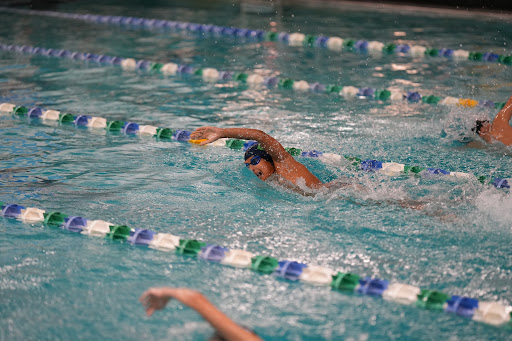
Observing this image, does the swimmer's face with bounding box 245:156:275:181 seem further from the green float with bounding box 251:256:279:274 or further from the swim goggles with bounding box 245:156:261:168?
the green float with bounding box 251:256:279:274

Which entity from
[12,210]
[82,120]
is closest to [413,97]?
[82,120]

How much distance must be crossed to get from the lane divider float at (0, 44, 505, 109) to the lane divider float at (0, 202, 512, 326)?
11.6ft

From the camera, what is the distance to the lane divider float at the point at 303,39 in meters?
8.02

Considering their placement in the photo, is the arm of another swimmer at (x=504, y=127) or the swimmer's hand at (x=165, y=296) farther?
the arm of another swimmer at (x=504, y=127)

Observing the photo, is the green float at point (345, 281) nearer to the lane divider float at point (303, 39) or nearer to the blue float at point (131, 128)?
the blue float at point (131, 128)

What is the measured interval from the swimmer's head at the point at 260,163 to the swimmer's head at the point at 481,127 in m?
1.98

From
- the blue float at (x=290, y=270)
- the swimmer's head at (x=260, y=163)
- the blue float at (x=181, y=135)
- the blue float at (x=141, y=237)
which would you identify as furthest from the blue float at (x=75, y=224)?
the blue float at (x=181, y=135)

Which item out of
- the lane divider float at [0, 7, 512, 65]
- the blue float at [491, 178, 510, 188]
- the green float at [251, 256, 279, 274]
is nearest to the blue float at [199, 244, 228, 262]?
the green float at [251, 256, 279, 274]

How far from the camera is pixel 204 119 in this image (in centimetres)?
589

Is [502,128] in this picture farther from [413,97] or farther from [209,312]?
[209,312]

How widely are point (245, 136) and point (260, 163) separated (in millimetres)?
264

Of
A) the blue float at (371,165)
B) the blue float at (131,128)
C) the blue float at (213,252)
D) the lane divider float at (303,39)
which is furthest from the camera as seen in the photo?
the lane divider float at (303,39)

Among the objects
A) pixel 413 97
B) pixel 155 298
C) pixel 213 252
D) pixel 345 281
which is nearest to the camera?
pixel 155 298

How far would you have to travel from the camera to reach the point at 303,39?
30.1ft
